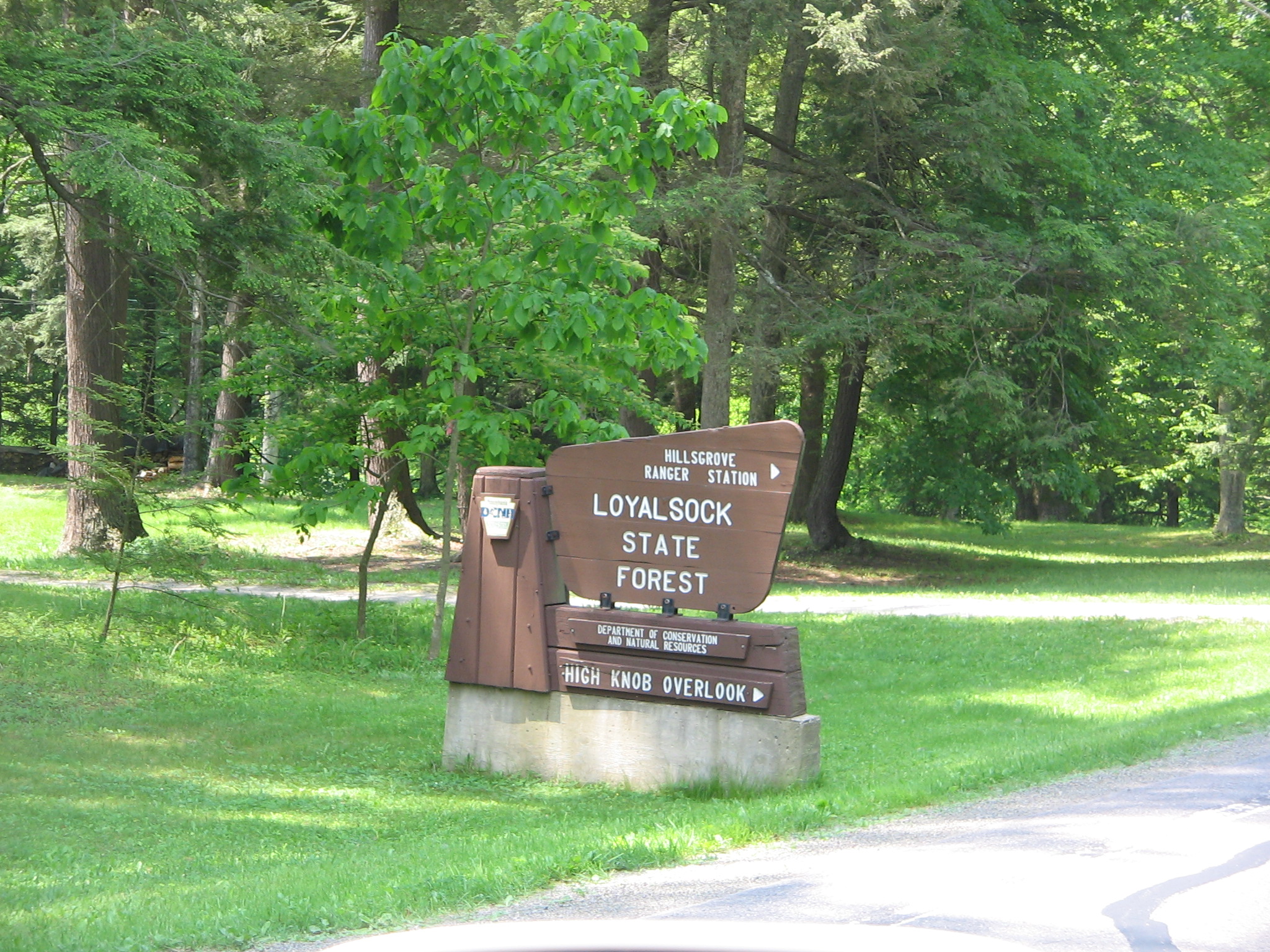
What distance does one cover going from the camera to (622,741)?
8.99 metres

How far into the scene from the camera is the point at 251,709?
11461mm

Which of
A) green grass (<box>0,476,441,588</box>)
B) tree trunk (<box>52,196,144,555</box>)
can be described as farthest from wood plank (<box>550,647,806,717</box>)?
tree trunk (<box>52,196,144,555</box>)

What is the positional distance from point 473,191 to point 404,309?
1434 mm

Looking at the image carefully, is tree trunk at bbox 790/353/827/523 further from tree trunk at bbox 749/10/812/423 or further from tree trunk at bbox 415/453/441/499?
tree trunk at bbox 415/453/441/499

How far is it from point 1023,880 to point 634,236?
29.9ft

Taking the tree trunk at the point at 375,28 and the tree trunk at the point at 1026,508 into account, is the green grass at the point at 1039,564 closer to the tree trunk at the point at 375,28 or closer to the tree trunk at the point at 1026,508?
the tree trunk at the point at 1026,508

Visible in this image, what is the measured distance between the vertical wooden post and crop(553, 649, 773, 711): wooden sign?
0.23 metres

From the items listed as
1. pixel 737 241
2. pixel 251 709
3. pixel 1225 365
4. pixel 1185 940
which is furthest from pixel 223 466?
pixel 1185 940

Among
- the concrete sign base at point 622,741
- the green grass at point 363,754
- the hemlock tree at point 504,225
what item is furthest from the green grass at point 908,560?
the concrete sign base at point 622,741

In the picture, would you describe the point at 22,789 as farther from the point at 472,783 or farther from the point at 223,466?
the point at 223,466

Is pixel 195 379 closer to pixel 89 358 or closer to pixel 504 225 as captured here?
pixel 89 358

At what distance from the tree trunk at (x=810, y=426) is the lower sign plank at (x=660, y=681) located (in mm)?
18119

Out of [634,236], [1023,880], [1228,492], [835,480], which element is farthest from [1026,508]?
[1023,880]

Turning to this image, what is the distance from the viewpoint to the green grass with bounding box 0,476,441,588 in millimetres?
13508
